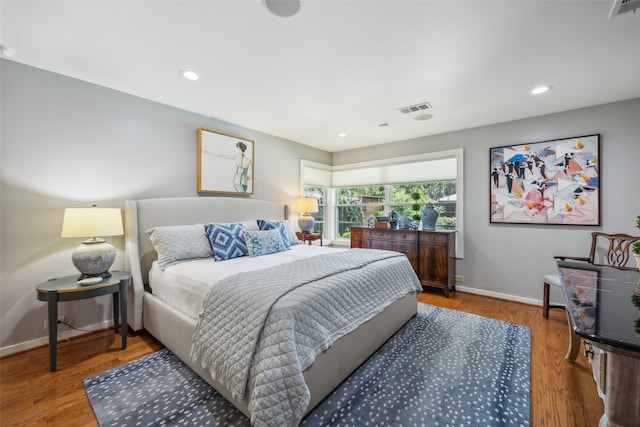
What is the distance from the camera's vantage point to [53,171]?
240cm

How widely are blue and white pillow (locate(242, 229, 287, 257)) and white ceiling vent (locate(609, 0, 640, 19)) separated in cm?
317

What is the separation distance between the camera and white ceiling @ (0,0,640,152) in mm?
1651

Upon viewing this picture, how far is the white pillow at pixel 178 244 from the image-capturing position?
2531mm

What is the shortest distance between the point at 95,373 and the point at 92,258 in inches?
35.9

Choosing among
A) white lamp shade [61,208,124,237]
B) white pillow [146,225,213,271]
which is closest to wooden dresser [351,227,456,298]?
white pillow [146,225,213,271]

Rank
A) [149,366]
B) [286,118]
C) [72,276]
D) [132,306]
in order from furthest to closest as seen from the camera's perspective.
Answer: [286,118]
[132,306]
[72,276]
[149,366]

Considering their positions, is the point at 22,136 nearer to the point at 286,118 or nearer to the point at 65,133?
the point at 65,133

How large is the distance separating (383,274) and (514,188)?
2.54m

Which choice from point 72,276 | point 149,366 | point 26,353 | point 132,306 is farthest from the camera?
point 132,306

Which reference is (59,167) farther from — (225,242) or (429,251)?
(429,251)

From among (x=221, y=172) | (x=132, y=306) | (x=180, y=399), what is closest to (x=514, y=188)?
(x=221, y=172)

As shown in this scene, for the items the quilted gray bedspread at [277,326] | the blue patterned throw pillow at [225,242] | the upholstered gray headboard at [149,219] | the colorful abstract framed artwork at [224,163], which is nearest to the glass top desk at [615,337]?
the quilted gray bedspread at [277,326]

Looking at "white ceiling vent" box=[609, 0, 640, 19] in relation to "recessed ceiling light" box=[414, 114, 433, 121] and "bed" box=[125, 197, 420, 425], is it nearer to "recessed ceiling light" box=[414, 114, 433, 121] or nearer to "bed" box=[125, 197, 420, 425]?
"recessed ceiling light" box=[414, 114, 433, 121]

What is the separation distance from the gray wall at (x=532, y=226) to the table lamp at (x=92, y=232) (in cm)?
419
